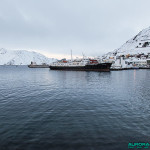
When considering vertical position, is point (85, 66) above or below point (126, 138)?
above

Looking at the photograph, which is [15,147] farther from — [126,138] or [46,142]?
[126,138]

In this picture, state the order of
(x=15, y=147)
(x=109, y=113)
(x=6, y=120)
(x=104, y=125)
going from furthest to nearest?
(x=109, y=113)
(x=6, y=120)
(x=104, y=125)
(x=15, y=147)

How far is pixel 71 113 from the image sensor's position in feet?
40.9

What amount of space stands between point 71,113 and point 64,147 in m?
5.44

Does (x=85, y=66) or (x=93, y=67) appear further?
(x=85, y=66)

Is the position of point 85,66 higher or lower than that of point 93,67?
higher

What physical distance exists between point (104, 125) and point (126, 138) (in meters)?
2.20

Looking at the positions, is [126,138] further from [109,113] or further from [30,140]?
[30,140]

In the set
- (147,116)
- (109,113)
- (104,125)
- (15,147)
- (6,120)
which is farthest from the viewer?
(109,113)

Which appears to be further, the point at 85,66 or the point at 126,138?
the point at 85,66

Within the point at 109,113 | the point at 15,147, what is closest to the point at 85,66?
the point at 109,113

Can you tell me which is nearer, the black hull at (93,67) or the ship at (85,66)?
the black hull at (93,67)

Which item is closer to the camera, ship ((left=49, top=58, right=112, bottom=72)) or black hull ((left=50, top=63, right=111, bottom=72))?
black hull ((left=50, top=63, right=111, bottom=72))

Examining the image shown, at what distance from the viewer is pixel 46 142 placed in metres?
7.49
